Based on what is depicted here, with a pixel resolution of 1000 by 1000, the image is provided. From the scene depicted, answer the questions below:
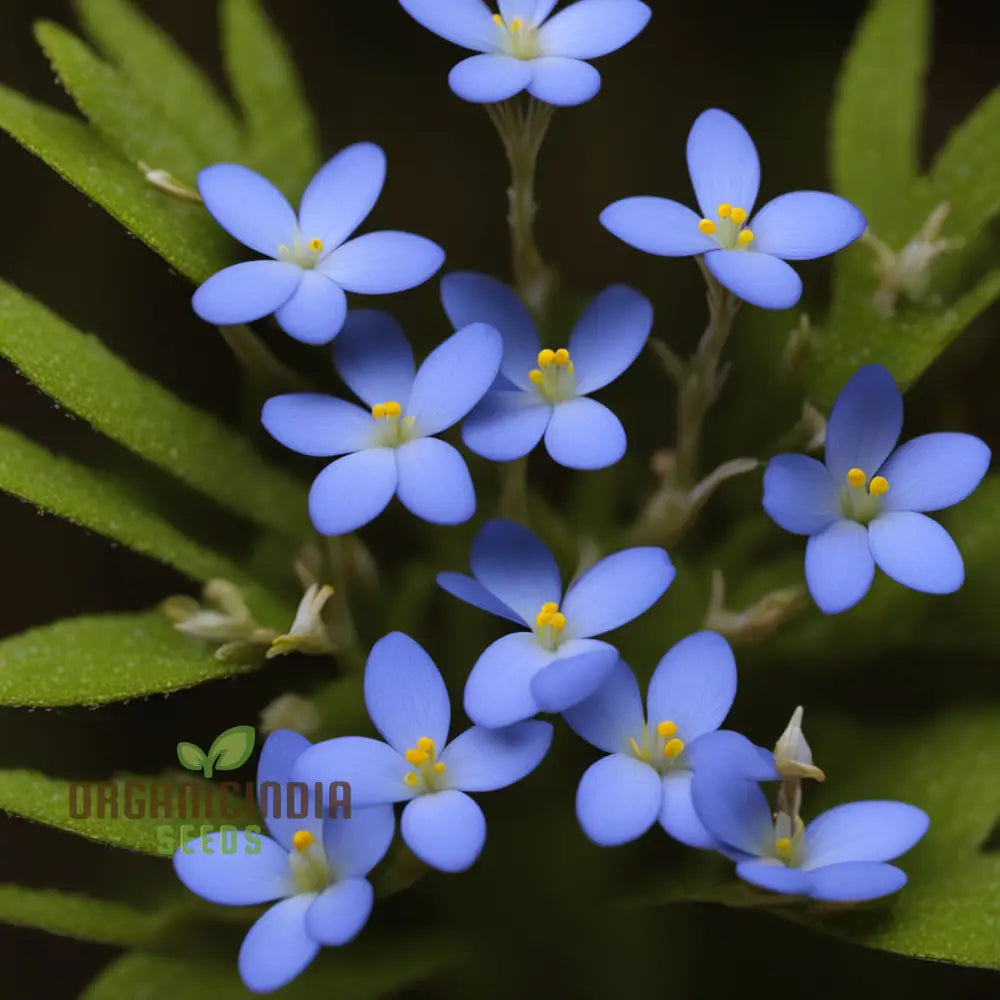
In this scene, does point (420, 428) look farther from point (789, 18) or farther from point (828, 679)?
point (789, 18)

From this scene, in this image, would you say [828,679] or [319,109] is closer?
[828,679]

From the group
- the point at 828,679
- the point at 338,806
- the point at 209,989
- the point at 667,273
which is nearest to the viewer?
the point at 338,806

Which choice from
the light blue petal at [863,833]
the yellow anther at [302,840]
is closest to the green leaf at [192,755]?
the yellow anther at [302,840]

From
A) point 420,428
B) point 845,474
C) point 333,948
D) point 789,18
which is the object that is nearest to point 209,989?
point 333,948

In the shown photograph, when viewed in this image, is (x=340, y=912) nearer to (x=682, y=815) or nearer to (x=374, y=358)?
(x=682, y=815)

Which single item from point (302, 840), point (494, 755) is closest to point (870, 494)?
point (494, 755)

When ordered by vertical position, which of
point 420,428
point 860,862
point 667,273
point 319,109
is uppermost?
point 319,109

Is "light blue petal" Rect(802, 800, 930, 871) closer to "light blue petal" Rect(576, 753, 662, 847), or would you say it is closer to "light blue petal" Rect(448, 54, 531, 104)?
"light blue petal" Rect(576, 753, 662, 847)
